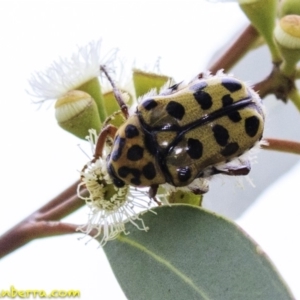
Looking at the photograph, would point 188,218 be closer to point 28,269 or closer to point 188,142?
point 188,142

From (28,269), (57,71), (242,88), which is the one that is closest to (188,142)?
(242,88)

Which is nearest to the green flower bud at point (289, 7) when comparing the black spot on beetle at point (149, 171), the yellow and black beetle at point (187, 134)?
the yellow and black beetle at point (187, 134)

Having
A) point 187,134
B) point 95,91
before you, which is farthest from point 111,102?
point 187,134

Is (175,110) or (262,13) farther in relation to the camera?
(262,13)

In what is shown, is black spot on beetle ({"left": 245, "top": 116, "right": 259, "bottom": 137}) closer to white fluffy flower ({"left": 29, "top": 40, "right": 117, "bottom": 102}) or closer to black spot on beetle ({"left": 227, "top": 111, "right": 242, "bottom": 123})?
black spot on beetle ({"left": 227, "top": 111, "right": 242, "bottom": 123})

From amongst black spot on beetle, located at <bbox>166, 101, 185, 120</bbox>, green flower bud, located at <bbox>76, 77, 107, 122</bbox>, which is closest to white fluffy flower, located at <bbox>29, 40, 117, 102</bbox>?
green flower bud, located at <bbox>76, 77, 107, 122</bbox>

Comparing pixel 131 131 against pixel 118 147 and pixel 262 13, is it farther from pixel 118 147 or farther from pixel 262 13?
pixel 262 13
